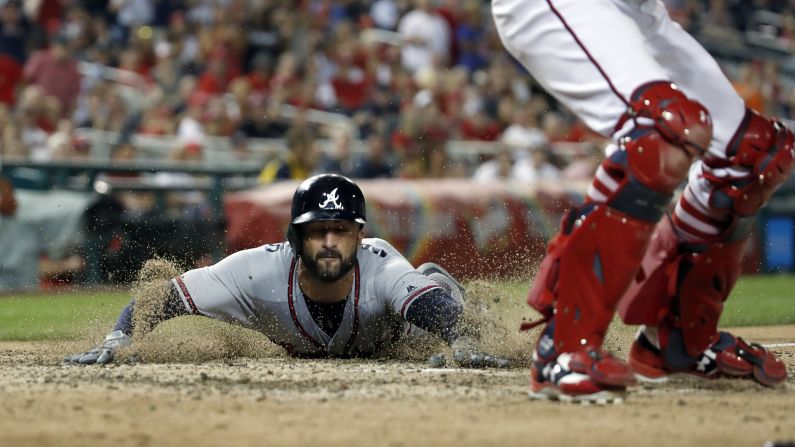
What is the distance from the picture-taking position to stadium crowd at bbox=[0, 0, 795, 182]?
1377 cm

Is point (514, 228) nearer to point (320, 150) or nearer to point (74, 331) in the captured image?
point (320, 150)

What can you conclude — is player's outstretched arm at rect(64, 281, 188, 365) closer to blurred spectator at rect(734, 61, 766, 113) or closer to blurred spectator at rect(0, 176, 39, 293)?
blurred spectator at rect(0, 176, 39, 293)

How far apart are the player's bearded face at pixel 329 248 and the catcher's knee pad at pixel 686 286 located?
1.56m

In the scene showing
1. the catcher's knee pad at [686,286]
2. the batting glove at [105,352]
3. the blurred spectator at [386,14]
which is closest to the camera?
the catcher's knee pad at [686,286]

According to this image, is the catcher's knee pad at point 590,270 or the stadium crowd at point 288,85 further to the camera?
the stadium crowd at point 288,85

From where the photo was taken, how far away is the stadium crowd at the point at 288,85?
542 inches

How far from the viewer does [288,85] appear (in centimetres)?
1541

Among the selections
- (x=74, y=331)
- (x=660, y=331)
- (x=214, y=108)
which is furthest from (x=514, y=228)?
(x=660, y=331)

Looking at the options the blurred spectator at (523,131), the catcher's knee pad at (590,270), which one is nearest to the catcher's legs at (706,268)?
the catcher's knee pad at (590,270)

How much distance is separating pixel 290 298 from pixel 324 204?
50cm

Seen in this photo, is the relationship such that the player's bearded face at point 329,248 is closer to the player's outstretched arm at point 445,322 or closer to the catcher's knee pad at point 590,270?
the player's outstretched arm at point 445,322

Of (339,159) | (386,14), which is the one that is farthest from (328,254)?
(386,14)

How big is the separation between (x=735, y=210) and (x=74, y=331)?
179 inches

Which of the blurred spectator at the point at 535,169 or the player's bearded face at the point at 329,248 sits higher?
the player's bearded face at the point at 329,248
